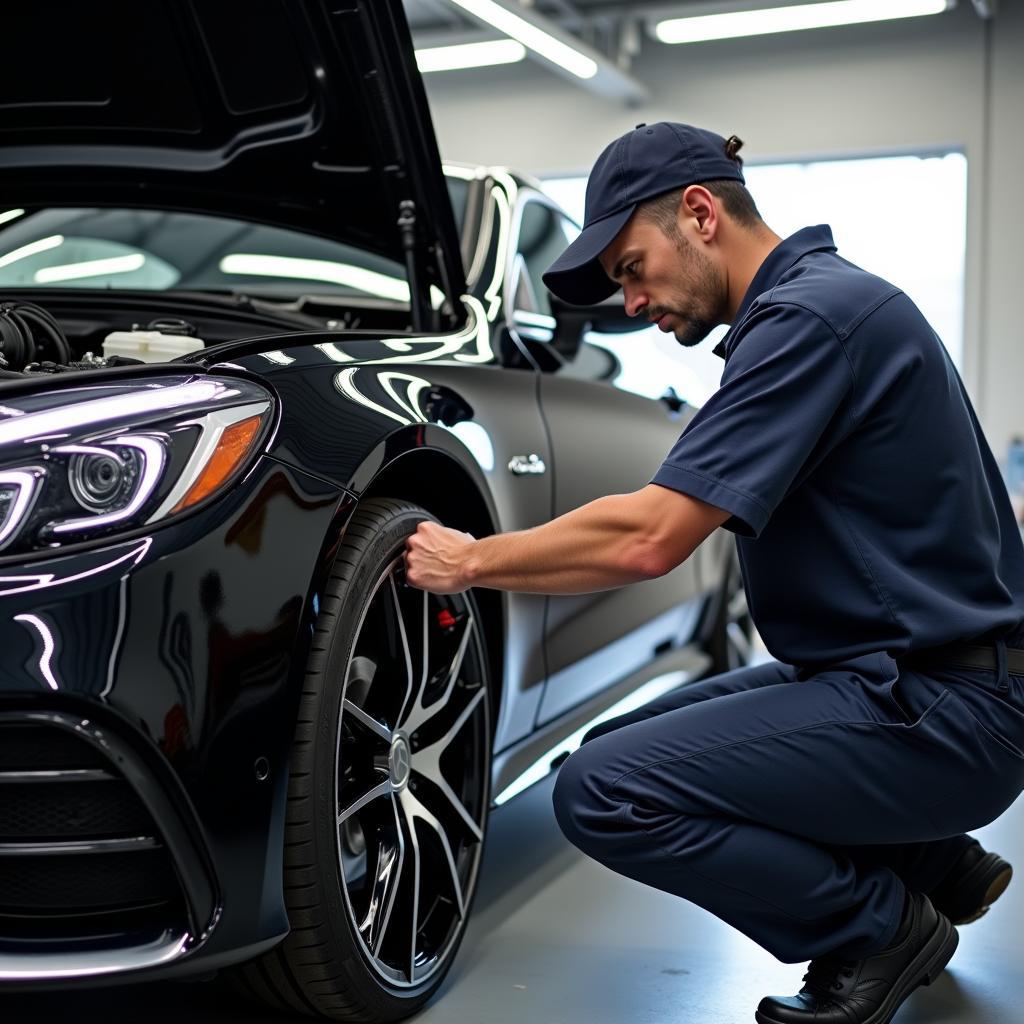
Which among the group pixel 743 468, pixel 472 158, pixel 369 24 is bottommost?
pixel 472 158

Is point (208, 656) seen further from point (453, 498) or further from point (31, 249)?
point (31, 249)

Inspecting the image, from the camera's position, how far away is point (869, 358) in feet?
5.58

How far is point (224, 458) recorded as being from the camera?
1.48 meters

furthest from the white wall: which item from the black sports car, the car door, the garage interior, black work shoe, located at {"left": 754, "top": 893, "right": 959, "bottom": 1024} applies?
black work shoe, located at {"left": 754, "top": 893, "right": 959, "bottom": 1024}

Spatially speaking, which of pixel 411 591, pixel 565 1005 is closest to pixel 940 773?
pixel 565 1005

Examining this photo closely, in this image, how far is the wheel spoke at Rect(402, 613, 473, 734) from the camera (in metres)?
1.88

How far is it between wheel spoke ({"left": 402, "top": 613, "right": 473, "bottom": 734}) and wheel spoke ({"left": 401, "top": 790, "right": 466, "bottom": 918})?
0.10 metres

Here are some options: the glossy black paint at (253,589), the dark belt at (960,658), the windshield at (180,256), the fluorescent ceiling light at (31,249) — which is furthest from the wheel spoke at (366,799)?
the fluorescent ceiling light at (31,249)

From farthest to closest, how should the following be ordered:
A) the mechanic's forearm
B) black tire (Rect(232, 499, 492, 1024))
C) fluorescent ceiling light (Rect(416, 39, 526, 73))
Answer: fluorescent ceiling light (Rect(416, 39, 526, 73)) < the mechanic's forearm < black tire (Rect(232, 499, 492, 1024))

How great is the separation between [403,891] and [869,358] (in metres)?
0.95

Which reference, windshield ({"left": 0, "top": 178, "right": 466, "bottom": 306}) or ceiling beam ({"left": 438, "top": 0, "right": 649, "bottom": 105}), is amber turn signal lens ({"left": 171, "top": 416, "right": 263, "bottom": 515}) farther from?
ceiling beam ({"left": 438, "top": 0, "right": 649, "bottom": 105})

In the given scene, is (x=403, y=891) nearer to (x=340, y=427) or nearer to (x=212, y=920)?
(x=212, y=920)

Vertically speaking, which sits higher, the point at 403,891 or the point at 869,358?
the point at 869,358

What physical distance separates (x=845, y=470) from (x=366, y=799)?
752 mm
